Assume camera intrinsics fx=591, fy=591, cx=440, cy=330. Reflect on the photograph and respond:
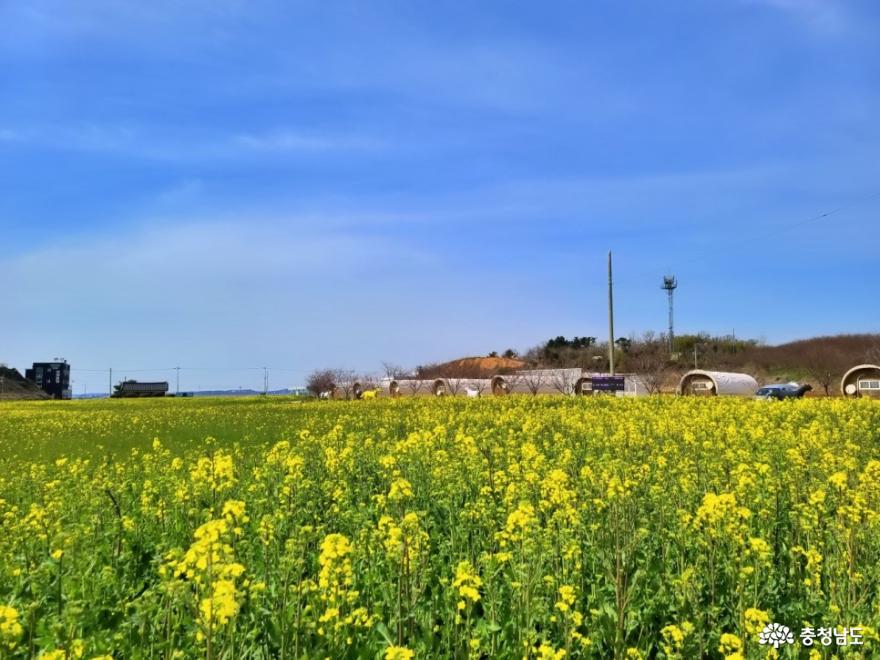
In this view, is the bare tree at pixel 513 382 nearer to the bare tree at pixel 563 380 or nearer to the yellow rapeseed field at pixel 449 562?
the bare tree at pixel 563 380

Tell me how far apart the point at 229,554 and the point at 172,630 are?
98 cm

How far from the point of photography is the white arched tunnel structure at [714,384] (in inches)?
1528

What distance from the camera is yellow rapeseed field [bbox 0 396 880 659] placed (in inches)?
124

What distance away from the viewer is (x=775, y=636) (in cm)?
336

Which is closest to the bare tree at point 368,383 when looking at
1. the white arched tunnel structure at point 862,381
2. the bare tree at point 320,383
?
the bare tree at point 320,383

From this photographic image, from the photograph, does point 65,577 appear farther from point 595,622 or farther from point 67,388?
point 67,388

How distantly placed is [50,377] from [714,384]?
88.4 meters

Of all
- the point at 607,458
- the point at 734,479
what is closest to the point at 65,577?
the point at 607,458

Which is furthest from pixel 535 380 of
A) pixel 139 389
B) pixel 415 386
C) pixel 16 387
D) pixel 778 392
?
pixel 16 387

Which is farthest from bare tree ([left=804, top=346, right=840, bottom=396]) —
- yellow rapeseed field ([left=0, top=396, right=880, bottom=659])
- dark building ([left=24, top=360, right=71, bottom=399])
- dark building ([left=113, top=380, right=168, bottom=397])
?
dark building ([left=24, top=360, right=71, bottom=399])

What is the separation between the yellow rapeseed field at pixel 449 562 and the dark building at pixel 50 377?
9151 cm

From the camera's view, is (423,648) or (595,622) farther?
(595,622)

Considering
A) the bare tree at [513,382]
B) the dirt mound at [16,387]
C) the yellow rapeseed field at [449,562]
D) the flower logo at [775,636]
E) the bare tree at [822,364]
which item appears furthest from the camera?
the dirt mound at [16,387]

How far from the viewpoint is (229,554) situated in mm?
2965
